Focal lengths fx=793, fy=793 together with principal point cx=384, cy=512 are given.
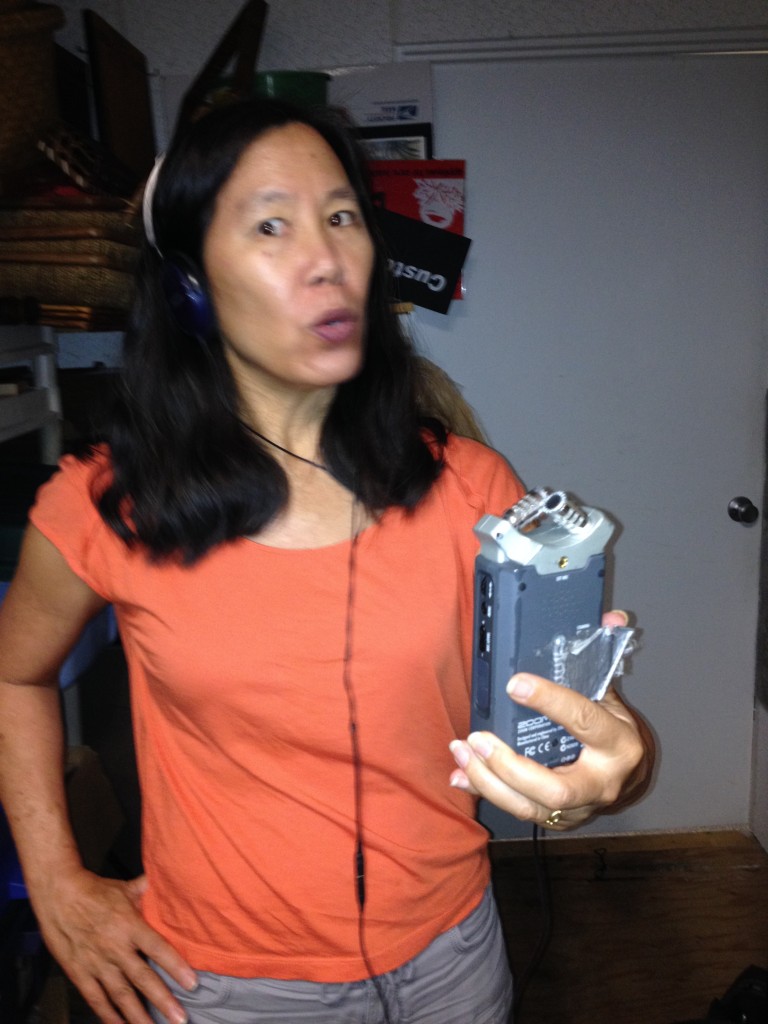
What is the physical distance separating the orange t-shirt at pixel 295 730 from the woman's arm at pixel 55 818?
4 centimetres

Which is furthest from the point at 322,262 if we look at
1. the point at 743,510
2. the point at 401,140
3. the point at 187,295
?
the point at 743,510

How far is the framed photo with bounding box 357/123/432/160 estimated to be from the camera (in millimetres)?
2037

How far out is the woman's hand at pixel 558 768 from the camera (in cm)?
58

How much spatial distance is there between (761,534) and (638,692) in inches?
22.6

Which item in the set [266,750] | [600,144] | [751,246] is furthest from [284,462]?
Answer: [751,246]

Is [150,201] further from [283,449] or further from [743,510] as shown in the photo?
[743,510]

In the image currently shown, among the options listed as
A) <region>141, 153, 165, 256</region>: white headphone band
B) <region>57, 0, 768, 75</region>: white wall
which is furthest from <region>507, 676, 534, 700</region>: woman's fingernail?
<region>57, 0, 768, 75</region>: white wall

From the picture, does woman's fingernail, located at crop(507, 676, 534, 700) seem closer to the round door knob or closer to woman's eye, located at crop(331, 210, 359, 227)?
woman's eye, located at crop(331, 210, 359, 227)

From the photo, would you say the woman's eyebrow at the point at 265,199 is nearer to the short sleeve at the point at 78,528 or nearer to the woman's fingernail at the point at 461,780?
the short sleeve at the point at 78,528

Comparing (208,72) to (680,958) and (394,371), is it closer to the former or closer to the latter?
(394,371)

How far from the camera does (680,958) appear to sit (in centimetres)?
198

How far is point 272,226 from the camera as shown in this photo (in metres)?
0.80

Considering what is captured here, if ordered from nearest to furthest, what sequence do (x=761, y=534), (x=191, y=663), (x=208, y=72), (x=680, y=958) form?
1. (x=191, y=663)
2. (x=208, y=72)
3. (x=680, y=958)
4. (x=761, y=534)

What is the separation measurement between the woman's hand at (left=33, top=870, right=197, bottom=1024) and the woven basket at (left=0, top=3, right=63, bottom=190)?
109cm
